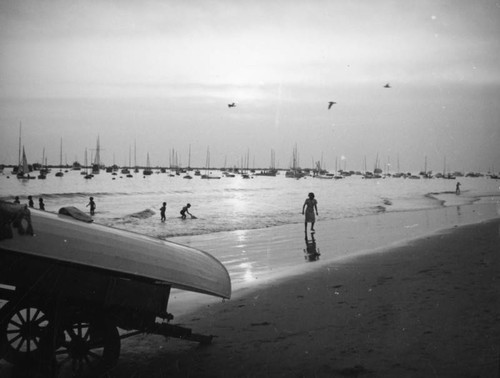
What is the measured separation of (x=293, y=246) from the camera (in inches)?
601

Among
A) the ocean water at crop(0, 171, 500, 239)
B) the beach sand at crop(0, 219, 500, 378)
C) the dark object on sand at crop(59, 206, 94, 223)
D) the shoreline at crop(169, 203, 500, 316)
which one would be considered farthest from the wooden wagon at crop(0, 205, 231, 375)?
the ocean water at crop(0, 171, 500, 239)

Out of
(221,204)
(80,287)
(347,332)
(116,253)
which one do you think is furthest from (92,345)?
(221,204)

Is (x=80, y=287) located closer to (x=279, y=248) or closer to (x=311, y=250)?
(x=311, y=250)

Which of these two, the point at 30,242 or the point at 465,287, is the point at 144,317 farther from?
the point at 465,287

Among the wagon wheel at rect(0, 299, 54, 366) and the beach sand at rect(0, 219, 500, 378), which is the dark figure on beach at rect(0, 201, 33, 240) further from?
the beach sand at rect(0, 219, 500, 378)

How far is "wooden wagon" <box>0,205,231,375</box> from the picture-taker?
3695 mm

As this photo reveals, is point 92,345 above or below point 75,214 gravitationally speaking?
below

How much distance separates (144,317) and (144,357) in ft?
3.00

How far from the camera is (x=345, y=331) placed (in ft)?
18.0

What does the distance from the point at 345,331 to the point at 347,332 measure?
46 millimetres

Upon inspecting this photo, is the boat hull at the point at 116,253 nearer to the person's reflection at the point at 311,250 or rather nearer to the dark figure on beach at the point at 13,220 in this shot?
the dark figure on beach at the point at 13,220

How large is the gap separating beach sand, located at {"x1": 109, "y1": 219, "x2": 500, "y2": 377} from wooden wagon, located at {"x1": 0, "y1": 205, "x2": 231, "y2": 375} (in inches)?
27.8

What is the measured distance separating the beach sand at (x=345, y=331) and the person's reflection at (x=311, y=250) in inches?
130

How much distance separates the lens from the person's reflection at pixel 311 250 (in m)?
12.5
